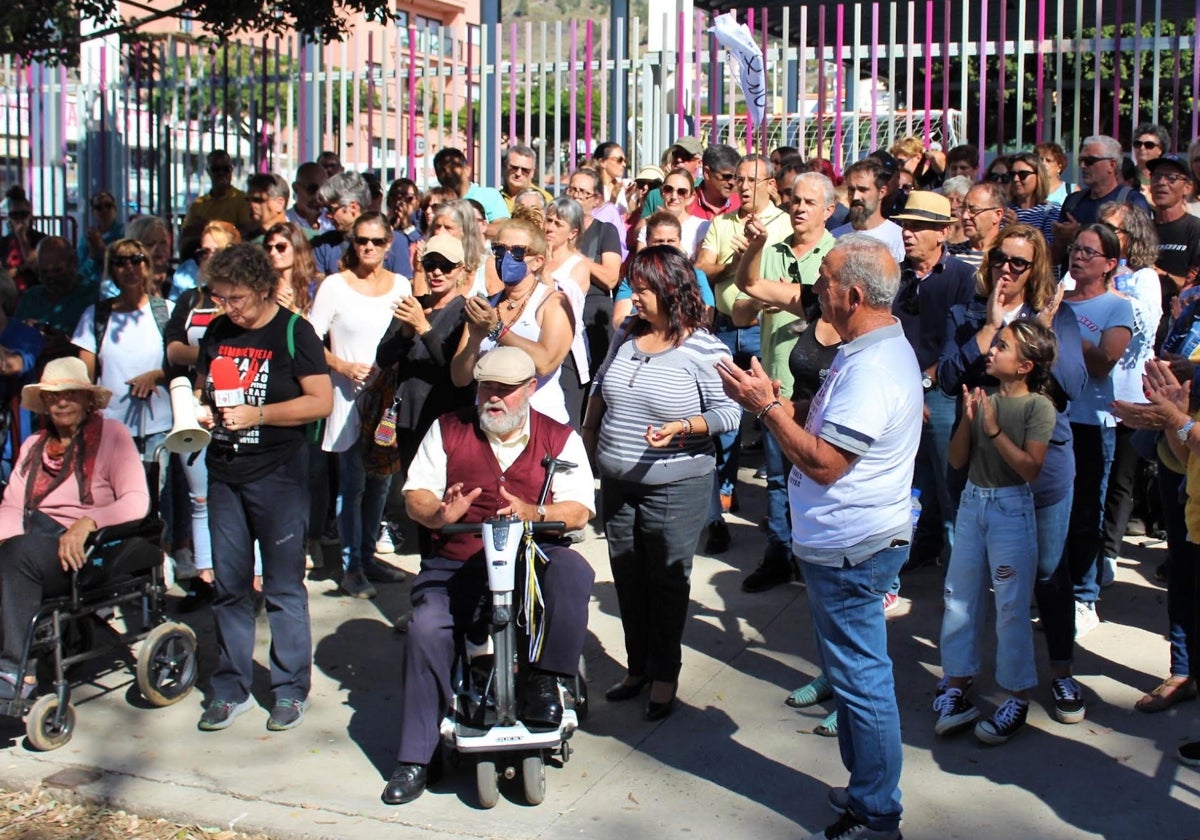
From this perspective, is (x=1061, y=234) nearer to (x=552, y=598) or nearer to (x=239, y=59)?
(x=552, y=598)

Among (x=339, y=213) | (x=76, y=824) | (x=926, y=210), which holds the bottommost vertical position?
(x=76, y=824)

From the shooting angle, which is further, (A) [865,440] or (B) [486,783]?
(B) [486,783]

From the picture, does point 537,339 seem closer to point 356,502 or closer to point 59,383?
point 356,502

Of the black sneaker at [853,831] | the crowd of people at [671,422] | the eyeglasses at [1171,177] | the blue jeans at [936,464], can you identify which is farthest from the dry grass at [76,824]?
the eyeglasses at [1171,177]

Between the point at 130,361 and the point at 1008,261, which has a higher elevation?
the point at 1008,261

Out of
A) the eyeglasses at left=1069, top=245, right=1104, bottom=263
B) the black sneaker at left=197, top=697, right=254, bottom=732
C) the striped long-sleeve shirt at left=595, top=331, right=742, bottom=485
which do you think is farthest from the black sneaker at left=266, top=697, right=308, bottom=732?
the eyeglasses at left=1069, top=245, right=1104, bottom=263

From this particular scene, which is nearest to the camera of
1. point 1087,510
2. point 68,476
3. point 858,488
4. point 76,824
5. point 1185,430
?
point 858,488

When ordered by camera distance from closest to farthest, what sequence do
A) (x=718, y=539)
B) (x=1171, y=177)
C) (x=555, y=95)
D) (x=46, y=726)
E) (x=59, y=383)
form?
(x=46, y=726) → (x=59, y=383) → (x=718, y=539) → (x=1171, y=177) → (x=555, y=95)

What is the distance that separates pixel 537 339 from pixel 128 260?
2550 millimetres

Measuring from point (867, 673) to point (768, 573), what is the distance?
280cm

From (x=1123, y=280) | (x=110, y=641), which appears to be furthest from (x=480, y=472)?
(x=1123, y=280)

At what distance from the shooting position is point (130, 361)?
7.64 metres

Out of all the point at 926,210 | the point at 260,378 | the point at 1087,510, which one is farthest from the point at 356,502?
the point at 1087,510

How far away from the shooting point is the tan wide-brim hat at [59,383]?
608 centimetres
